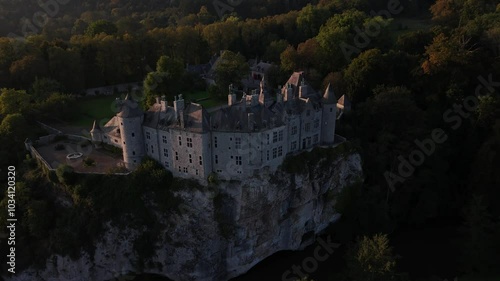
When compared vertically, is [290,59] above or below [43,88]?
above

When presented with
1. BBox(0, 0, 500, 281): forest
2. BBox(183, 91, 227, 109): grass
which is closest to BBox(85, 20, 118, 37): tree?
BBox(0, 0, 500, 281): forest

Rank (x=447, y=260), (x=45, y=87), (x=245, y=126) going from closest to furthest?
(x=245, y=126) → (x=447, y=260) → (x=45, y=87)

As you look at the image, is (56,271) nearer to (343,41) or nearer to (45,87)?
(45,87)

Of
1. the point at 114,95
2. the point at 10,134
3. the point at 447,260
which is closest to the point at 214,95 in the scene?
the point at 114,95

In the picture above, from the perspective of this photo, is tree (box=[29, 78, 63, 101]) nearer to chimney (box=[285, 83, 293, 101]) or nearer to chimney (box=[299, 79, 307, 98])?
chimney (box=[285, 83, 293, 101])

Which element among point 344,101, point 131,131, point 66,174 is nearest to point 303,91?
point 344,101

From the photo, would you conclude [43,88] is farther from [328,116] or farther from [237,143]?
[328,116]
